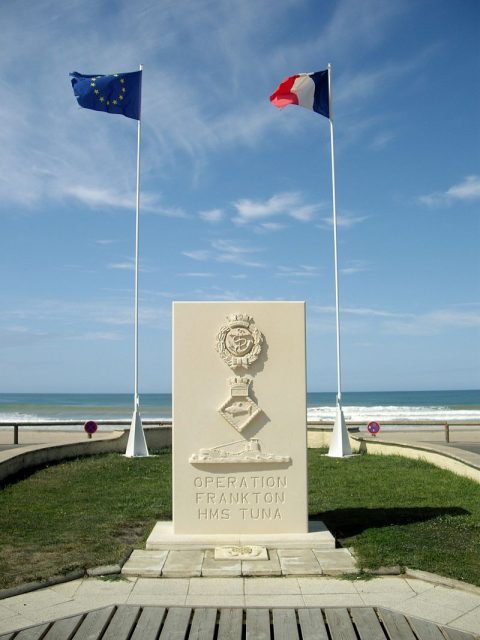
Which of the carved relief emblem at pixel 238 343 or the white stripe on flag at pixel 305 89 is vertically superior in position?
the white stripe on flag at pixel 305 89

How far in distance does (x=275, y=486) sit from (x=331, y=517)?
1.71 meters

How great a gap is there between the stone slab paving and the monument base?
0.98m

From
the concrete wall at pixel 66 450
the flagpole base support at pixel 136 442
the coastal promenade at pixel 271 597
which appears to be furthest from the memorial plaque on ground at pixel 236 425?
the flagpole base support at pixel 136 442

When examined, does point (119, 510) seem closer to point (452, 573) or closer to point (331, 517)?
point (331, 517)

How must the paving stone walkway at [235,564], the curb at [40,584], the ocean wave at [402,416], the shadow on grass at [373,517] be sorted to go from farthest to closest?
the ocean wave at [402,416] < the shadow on grass at [373,517] < the paving stone walkway at [235,564] < the curb at [40,584]

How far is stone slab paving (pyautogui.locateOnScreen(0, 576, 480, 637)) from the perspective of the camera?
5039 mm

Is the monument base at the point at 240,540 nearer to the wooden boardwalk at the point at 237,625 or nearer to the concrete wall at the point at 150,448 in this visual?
the wooden boardwalk at the point at 237,625

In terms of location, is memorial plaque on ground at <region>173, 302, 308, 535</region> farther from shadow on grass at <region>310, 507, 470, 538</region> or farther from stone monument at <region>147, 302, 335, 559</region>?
shadow on grass at <region>310, 507, 470, 538</region>

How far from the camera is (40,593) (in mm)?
5500

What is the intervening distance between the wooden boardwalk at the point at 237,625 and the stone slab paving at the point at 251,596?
0.52ft

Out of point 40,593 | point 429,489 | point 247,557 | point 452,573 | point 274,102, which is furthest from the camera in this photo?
point 274,102

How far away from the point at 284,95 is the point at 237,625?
39.4 feet

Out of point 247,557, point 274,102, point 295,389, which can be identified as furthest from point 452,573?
point 274,102

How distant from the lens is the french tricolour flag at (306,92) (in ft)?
47.2
